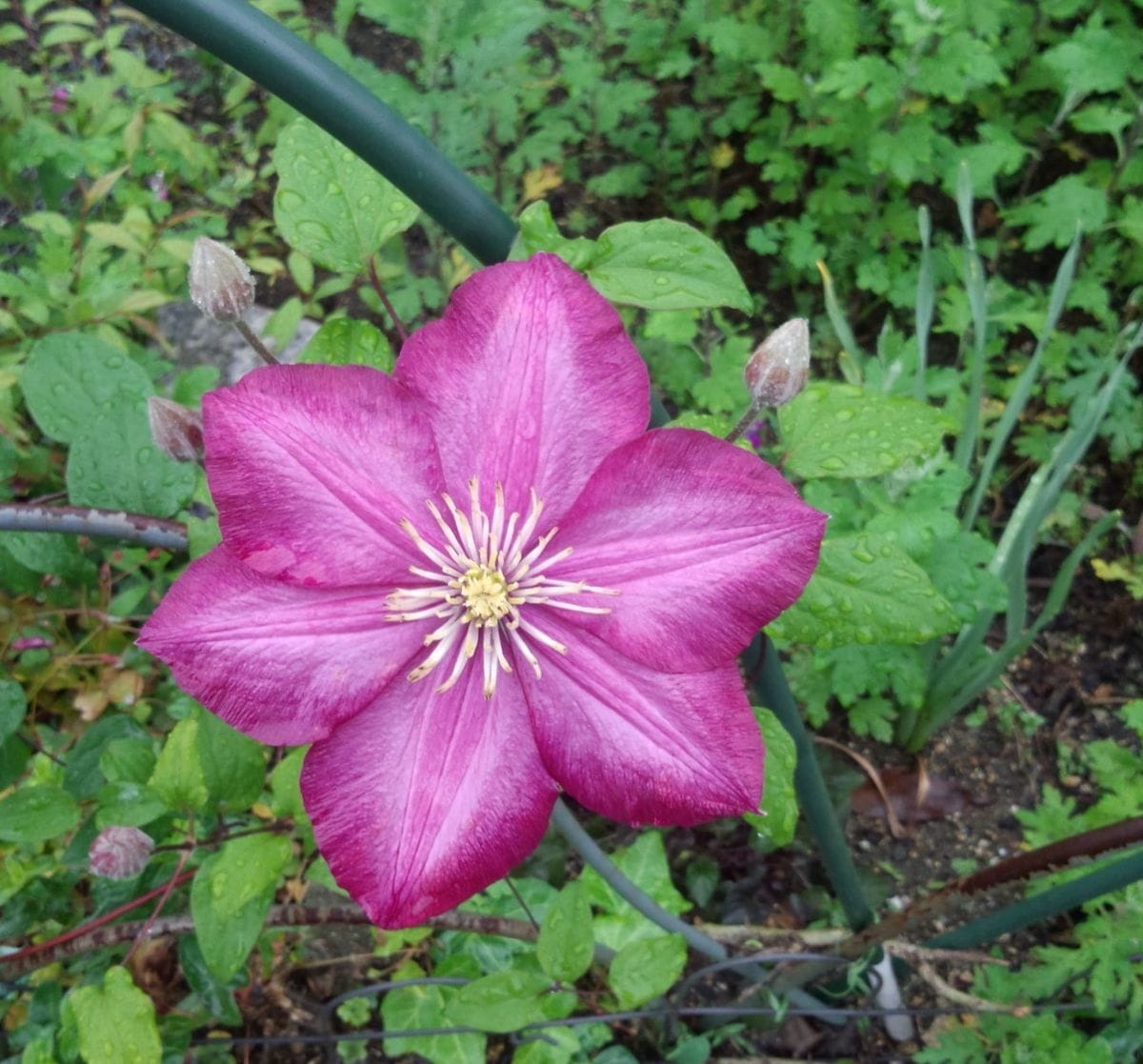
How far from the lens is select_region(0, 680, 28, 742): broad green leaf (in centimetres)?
98

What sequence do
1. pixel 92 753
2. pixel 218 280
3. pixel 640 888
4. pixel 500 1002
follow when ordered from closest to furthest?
pixel 218 280
pixel 500 1002
pixel 92 753
pixel 640 888

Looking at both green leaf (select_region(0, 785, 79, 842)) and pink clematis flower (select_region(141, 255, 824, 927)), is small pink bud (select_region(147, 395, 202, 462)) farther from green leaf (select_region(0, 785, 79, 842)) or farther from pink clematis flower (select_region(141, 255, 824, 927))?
green leaf (select_region(0, 785, 79, 842))

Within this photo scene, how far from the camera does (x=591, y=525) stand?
0.69 meters

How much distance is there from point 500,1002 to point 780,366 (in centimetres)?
70

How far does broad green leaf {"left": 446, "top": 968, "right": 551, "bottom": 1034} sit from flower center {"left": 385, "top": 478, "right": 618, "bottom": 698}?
458 millimetres

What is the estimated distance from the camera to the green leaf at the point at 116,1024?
892 mm

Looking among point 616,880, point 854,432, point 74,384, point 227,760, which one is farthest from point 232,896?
point 854,432

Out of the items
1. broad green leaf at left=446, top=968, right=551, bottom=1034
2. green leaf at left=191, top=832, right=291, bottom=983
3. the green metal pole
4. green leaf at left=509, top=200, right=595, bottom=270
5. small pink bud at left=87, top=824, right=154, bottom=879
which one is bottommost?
broad green leaf at left=446, top=968, right=551, bottom=1034

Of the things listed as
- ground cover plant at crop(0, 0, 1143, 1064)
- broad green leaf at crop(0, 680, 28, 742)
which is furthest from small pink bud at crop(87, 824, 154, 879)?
broad green leaf at crop(0, 680, 28, 742)

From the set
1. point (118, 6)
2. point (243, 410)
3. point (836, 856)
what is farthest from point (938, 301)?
point (118, 6)

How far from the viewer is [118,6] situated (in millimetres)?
3145

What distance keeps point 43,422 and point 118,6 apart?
2824 mm

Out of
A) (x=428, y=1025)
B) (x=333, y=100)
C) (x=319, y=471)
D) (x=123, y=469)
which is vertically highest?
(x=333, y=100)

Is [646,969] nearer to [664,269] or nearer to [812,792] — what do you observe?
[812,792]
